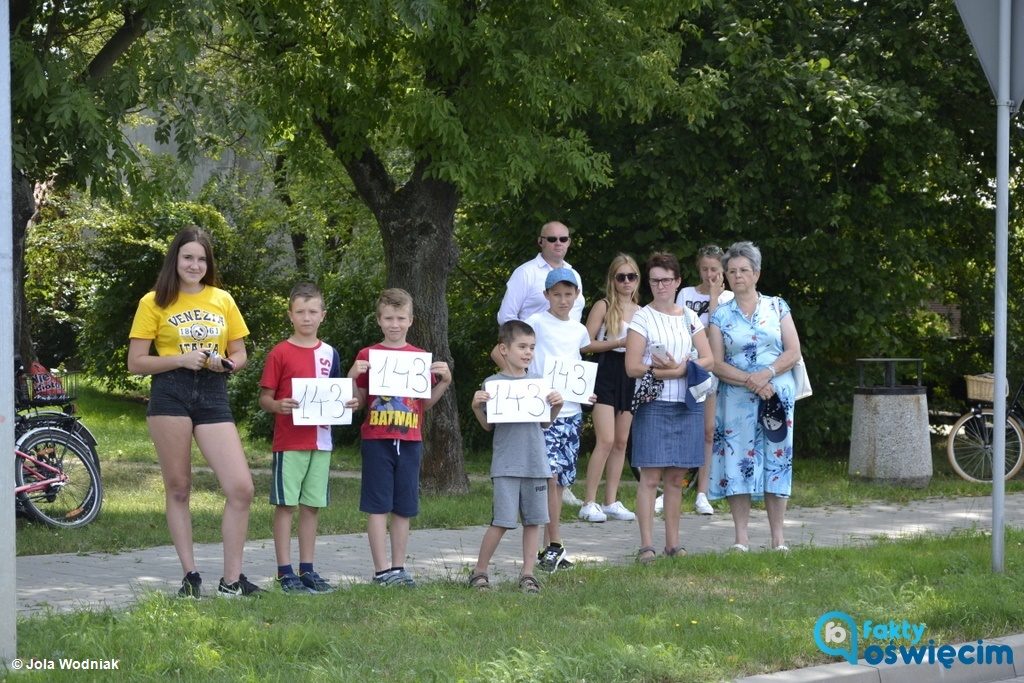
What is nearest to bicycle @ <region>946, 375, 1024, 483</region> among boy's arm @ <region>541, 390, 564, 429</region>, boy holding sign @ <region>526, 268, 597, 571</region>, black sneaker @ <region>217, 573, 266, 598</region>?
boy holding sign @ <region>526, 268, 597, 571</region>

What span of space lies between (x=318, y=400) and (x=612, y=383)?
12.2 feet

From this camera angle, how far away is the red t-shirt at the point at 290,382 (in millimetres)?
7609

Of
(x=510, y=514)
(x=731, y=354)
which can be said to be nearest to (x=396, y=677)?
(x=510, y=514)

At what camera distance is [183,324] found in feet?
24.3

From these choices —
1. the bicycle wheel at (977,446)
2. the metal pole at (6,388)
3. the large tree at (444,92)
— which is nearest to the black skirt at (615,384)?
the large tree at (444,92)

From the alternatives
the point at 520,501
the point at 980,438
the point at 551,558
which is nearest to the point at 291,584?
the point at 520,501

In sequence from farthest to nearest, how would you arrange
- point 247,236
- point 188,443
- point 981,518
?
point 247,236 < point 981,518 < point 188,443

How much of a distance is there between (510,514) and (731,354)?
7.19 feet

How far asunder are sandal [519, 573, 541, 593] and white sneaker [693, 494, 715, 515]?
3.87 metres

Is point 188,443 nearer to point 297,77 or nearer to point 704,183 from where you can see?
point 297,77

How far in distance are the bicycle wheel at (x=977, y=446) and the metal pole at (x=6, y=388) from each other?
34.8 feet

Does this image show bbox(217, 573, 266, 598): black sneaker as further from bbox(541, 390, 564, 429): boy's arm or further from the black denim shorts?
bbox(541, 390, 564, 429): boy's arm

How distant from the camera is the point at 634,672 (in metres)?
5.62

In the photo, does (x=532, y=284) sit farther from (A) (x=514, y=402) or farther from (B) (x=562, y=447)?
(A) (x=514, y=402)
